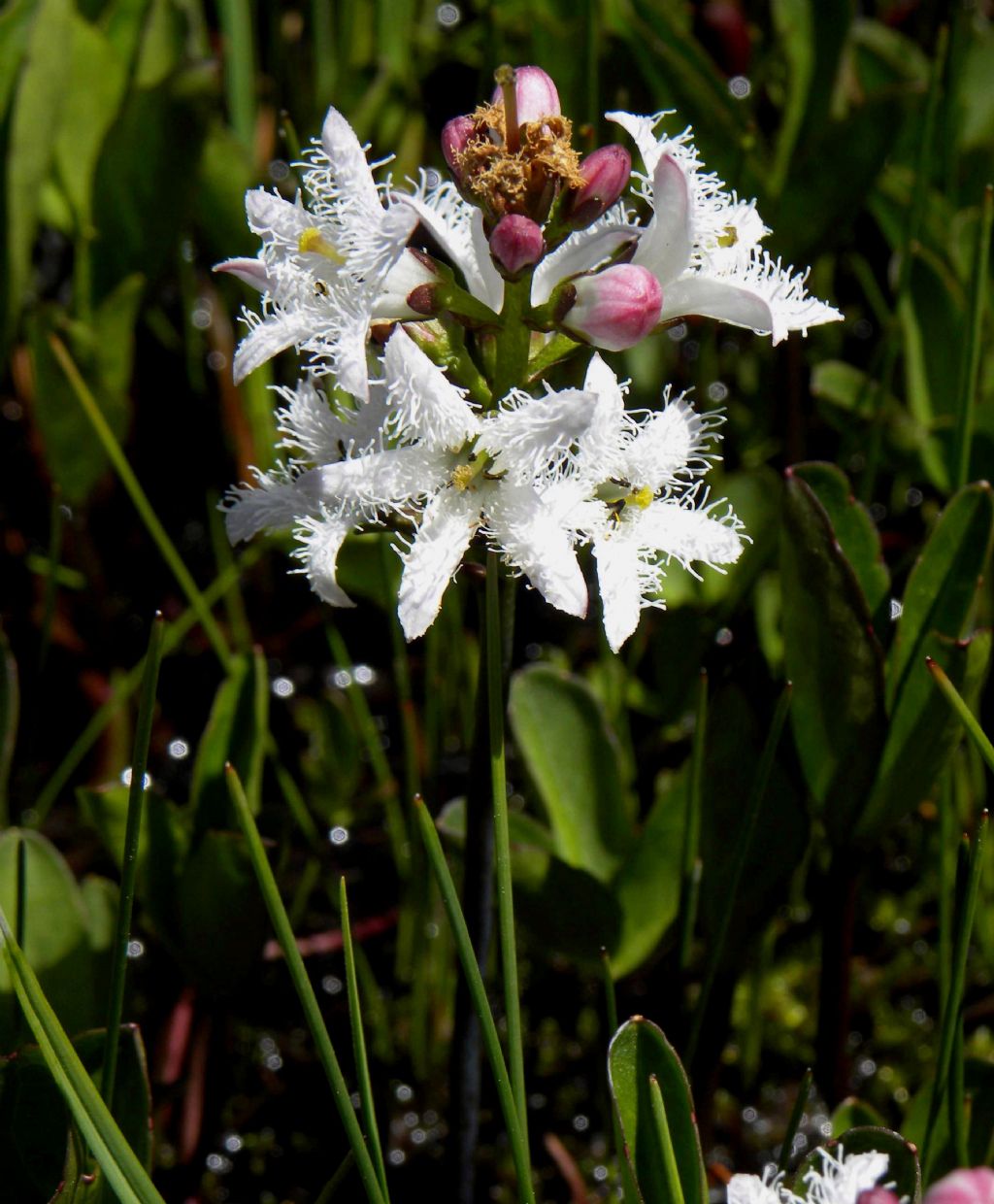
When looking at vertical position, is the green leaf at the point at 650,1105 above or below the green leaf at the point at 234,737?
below

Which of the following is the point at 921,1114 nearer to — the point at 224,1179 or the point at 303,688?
the point at 224,1179

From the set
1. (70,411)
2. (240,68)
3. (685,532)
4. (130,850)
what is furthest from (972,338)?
(240,68)

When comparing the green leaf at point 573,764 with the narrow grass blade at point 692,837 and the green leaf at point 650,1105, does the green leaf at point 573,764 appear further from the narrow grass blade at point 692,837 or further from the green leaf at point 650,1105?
→ the green leaf at point 650,1105

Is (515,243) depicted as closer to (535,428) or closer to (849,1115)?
(535,428)

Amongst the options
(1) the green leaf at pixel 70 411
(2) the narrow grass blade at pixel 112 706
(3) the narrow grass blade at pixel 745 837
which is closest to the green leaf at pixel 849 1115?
(3) the narrow grass blade at pixel 745 837

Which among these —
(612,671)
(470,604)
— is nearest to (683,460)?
(612,671)

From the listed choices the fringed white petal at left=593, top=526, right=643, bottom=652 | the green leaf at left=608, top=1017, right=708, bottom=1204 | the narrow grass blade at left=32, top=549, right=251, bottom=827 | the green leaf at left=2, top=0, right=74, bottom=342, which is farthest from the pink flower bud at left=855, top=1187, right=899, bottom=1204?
the green leaf at left=2, top=0, right=74, bottom=342

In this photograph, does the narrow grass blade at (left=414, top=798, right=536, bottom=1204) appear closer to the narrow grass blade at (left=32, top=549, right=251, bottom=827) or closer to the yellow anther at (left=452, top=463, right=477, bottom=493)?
the yellow anther at (left=452, top=463, right=477, bottom=493)
